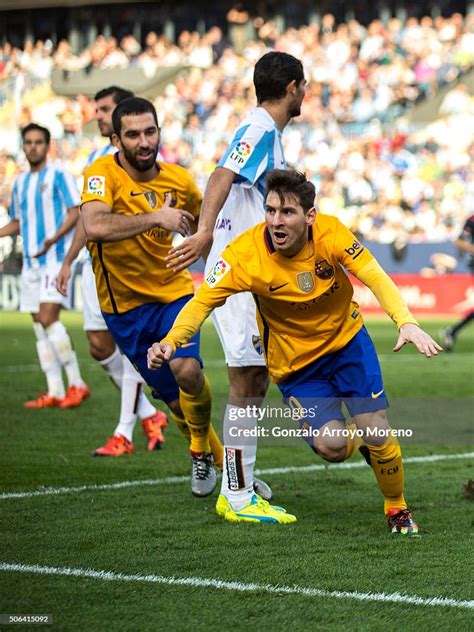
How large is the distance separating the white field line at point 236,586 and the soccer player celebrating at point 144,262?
5.74 feet

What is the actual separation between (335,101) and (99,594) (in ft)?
76.0

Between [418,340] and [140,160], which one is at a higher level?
[140,160]

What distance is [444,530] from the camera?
5641mm

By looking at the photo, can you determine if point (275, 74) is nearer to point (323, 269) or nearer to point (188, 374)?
point (323, 269)

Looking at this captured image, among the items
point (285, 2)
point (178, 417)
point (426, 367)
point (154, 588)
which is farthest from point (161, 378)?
point (285, 2)

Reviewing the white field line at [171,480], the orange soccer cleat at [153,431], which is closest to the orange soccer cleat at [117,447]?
the orange soccer cleat at [153,431]

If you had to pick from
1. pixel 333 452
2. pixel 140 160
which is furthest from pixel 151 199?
pixel 333 452

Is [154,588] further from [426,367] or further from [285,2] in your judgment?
[285,2]

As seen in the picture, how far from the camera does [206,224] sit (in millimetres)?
5824

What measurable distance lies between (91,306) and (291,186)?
3.45 m

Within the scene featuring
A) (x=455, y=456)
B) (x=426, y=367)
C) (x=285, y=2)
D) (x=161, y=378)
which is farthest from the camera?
(x=285, y=2)

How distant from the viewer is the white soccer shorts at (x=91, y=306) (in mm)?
8594

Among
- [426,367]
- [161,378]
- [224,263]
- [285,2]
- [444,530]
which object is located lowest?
[426,367]

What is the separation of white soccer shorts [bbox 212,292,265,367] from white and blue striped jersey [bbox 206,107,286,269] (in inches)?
11.9
